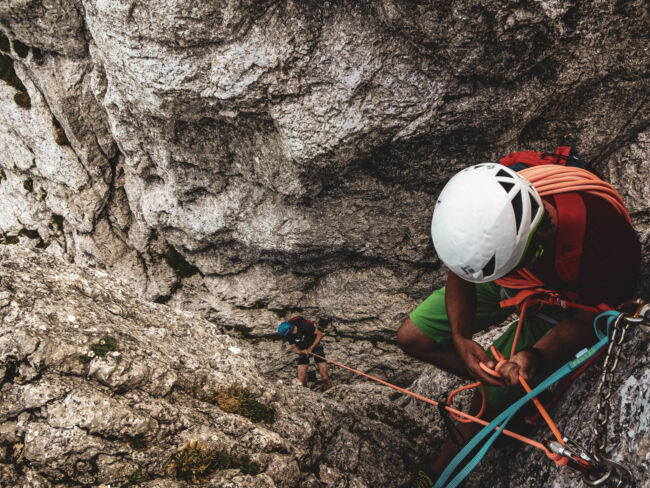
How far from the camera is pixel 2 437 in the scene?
124 inches

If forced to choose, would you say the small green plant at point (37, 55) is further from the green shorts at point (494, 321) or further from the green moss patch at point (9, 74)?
the green shorts at point (494, 321)

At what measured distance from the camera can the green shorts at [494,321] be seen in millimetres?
4324

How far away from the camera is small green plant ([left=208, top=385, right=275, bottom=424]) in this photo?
448 centimetres

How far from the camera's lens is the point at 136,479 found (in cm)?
334

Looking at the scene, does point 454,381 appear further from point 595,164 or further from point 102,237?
point 102,237

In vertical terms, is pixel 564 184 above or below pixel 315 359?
above

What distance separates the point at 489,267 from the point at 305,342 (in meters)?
7.71

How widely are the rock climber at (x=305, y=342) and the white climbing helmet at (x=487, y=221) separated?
729cm

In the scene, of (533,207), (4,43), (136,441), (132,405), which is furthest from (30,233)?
(533,207)

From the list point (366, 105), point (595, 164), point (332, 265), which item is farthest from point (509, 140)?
point (332, 265)

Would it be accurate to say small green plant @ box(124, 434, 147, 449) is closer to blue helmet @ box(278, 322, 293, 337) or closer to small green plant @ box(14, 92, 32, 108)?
blue helmet @ box(278, 322, 293, 337)

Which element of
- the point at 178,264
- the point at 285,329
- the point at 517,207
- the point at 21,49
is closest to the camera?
the point at 517,207

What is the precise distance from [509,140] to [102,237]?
36.5ft

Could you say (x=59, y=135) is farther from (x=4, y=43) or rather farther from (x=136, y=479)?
(x=136, y=479)
